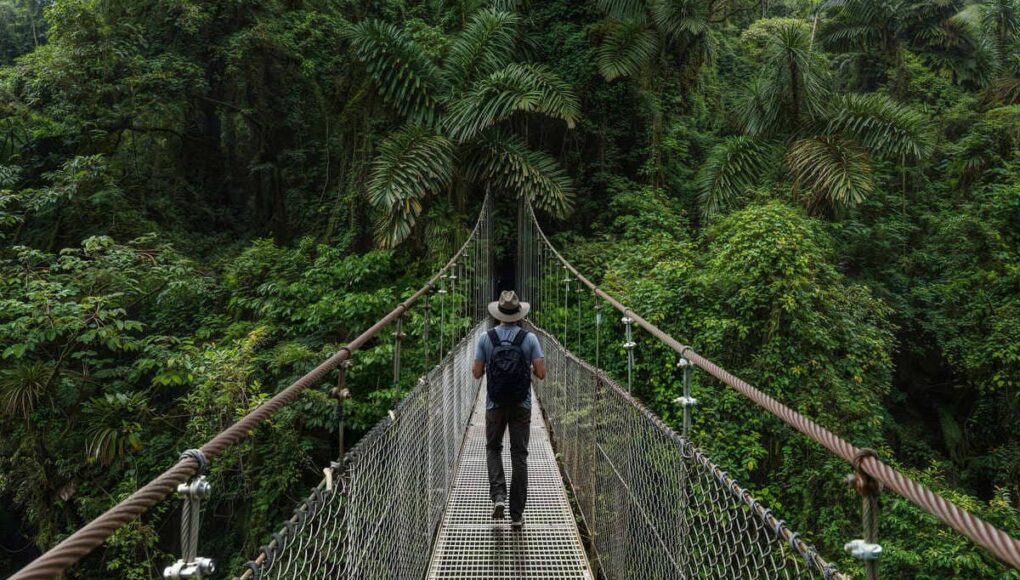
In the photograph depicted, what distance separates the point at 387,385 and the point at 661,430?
4488 mm

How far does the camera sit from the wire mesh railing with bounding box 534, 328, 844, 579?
0.93 metres

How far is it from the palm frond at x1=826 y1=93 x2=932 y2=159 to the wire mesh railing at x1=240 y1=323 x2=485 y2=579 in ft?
19.1

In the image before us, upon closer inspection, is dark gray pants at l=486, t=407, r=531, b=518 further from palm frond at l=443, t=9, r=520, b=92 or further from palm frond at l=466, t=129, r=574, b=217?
palm frond at l=443, t=9, r=520, b=92

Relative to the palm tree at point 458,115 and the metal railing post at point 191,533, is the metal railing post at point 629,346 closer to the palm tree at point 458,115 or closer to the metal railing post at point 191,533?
the metal railing post at point 191,533

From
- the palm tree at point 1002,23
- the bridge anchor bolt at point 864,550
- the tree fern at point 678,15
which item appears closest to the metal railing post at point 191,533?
the bridge anchor bolt at point 864,550

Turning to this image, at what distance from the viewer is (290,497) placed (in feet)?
15.1

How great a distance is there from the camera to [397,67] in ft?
22.3

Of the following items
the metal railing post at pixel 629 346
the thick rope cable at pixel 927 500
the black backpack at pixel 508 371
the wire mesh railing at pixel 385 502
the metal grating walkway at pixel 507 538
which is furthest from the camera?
the black backpack at pixel 508 371

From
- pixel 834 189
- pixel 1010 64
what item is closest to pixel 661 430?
pixel 834 189

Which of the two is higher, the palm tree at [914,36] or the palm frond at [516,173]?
the palm tree at [914,36]

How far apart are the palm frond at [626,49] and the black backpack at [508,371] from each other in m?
5.90

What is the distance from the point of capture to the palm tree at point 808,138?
5.93m

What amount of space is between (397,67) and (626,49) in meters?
2.88

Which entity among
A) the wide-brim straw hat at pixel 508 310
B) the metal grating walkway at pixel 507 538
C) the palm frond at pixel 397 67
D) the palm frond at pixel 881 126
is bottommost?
the metal grating walkway at pixel 507 538
